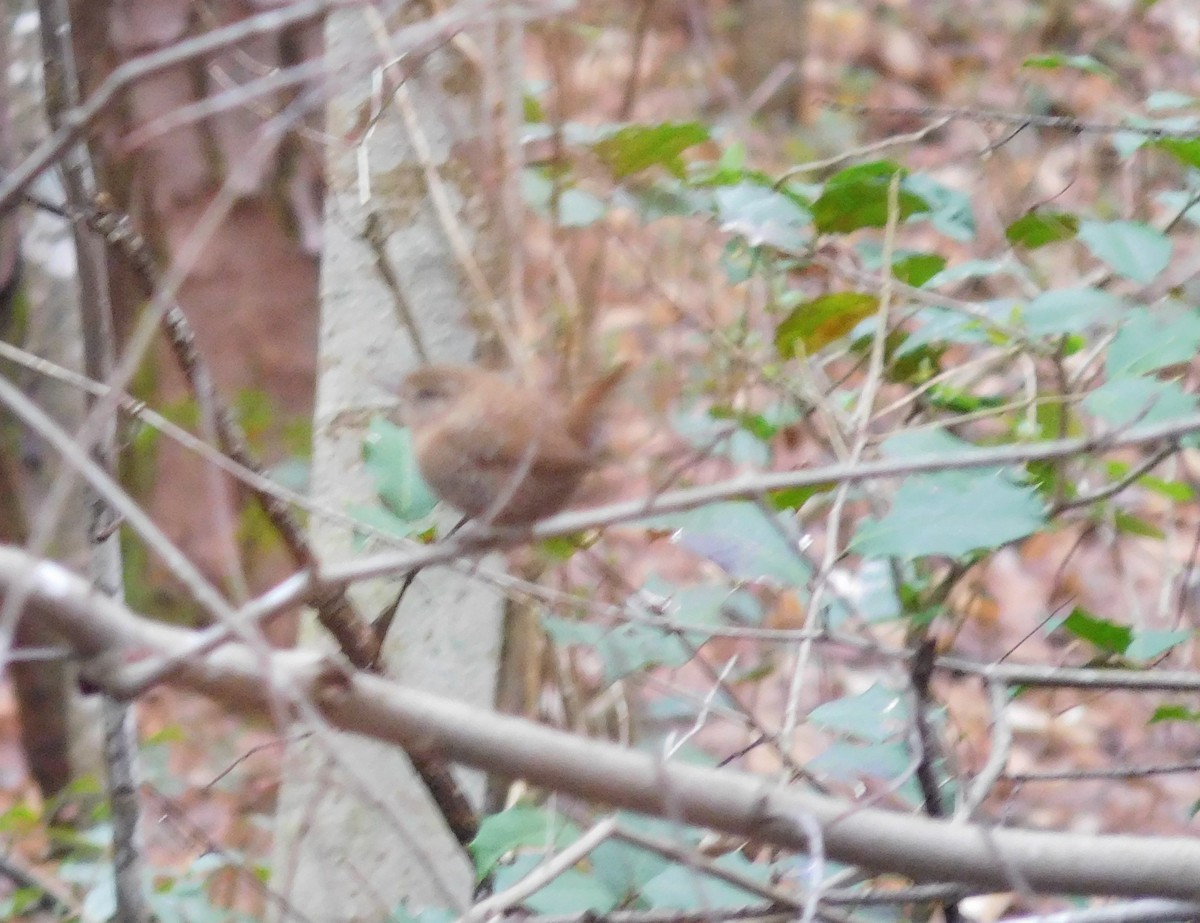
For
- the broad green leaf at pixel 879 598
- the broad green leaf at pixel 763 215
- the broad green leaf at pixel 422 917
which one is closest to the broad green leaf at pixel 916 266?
the broad green leaf at pixel 763 215

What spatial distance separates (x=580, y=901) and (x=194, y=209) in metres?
2.28

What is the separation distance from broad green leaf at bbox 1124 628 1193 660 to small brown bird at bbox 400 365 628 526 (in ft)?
1.79

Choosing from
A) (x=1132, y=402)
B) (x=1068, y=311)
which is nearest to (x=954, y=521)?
(x=1132, y=402)

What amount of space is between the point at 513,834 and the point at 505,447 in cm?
34

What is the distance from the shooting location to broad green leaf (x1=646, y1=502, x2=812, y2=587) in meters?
1.15

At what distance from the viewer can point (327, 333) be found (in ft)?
5.12

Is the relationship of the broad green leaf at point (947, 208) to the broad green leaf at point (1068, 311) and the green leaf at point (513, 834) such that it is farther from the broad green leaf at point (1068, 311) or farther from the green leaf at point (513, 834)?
the green leaf at point (513, 834)

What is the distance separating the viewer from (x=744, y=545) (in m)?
1.17

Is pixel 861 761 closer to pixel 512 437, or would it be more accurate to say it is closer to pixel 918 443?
pixel 918 443

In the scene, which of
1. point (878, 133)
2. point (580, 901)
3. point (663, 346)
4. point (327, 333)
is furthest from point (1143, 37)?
point (580, 901)

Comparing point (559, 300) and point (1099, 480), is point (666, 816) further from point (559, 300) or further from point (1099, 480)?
point (1099, 480)

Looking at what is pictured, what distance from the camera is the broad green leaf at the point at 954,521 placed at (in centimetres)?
101

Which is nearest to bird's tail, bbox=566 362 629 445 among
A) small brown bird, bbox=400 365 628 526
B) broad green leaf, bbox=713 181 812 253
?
small brown bird, bbox=400 365 628 526

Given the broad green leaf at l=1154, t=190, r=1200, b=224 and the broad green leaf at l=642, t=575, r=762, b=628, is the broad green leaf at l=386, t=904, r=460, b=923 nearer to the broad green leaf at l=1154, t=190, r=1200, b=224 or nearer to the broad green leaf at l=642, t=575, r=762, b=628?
the broad green leaf at l=642, t=575, r=762, b=628
